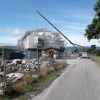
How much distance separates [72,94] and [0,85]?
11.4ft

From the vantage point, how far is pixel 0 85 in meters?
17.2

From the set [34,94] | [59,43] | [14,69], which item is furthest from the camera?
[59,43]

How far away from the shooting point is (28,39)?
126688mm

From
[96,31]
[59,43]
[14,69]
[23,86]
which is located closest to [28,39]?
[59,43]

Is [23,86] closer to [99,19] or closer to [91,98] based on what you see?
[91,98]

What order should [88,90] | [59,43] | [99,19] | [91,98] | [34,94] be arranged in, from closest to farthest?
[91,98], [34,94], [88,90], [99,19], [59,43]

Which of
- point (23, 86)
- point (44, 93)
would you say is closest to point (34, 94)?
point (44, 93)

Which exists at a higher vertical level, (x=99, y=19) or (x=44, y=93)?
(x=99, y=19)

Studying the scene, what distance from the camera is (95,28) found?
198ft

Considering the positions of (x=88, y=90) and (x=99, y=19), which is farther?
(x=99, y=19)

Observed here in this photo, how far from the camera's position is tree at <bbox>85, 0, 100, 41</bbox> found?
57156 millimetres

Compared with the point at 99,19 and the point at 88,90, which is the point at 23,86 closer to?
the point at 88,90

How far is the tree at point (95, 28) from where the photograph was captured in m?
57.2

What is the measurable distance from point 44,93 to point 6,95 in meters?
2.42
